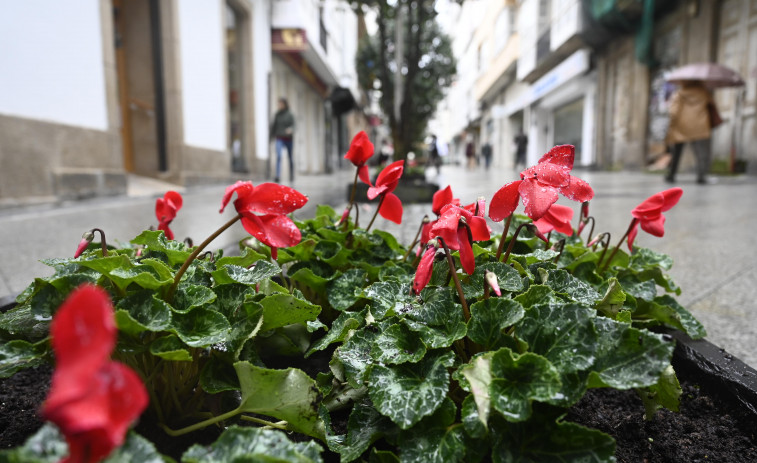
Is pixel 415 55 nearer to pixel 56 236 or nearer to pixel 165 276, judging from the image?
pixel 56 236

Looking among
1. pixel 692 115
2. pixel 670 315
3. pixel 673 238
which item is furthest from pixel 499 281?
pixel 692 115

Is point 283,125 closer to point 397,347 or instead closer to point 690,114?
point 690,114

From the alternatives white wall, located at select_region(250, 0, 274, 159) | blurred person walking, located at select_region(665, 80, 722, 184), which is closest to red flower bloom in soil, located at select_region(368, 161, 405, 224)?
blurred person walking, located at select_region(665, 80, 722, 184)

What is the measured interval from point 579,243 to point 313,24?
1439 centimetres

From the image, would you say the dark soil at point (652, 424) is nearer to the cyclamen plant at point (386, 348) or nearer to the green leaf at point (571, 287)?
the cyclamen plant at point (386, 348)

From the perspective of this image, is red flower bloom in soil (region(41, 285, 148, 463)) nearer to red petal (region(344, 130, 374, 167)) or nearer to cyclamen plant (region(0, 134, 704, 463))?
cyclamen plant (region(0, 134, 704, 463))

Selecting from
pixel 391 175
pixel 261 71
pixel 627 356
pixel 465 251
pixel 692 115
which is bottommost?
pixel 627 356

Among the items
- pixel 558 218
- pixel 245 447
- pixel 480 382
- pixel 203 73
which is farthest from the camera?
pixel 203 73

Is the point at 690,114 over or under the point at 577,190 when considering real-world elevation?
over

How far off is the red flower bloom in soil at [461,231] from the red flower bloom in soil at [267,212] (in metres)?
0.20

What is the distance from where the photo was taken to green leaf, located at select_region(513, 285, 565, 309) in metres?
0.75

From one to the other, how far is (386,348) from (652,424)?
1.74 feet

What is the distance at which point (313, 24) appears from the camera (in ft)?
46.9

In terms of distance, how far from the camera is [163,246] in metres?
1.00
